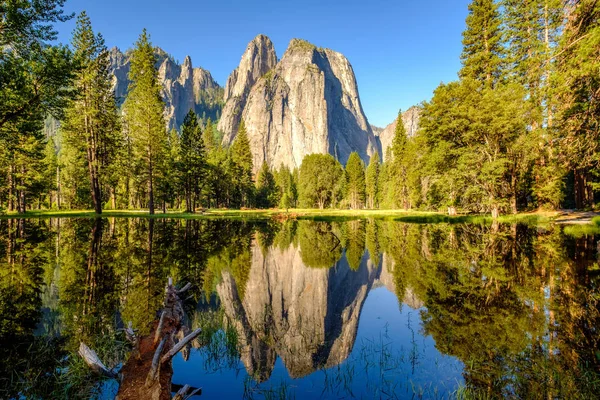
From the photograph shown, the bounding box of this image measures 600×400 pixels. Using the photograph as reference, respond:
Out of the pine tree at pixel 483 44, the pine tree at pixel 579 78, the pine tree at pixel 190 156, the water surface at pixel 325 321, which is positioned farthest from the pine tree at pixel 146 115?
the pine tree at pixel 483 44

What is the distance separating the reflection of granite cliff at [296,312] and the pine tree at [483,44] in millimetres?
35165

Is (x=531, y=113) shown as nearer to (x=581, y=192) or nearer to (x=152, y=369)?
(x=581, y=192)

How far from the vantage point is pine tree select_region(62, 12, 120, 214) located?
1319 inches

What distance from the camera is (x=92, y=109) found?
33.8m

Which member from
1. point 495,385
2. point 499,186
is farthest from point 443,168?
point 495,385

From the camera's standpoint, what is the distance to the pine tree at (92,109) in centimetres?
3350

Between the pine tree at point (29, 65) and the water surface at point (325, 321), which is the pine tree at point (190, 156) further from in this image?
the water surface at point (325, 321)

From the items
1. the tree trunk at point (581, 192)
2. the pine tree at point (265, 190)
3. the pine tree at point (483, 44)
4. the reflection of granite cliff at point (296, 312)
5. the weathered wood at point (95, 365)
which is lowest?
the reflection of granite cliff at point (296, 312)

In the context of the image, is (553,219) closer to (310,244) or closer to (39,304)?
(310,244)

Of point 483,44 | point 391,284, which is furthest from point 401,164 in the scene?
point 391,284

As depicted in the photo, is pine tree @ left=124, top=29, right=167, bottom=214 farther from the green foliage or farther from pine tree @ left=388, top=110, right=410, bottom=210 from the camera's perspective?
pine tree @ left=388, top=110, right=410, bottom=210

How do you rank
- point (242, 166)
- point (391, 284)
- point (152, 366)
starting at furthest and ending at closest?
1. point (242, 166)
2. point (391, 284)
3. point (152, 366)

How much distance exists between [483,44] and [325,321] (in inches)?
1666

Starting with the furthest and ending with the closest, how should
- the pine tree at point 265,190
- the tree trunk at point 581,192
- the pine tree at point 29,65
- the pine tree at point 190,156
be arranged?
the pine tree at point 265,190 < the pine tree at point 190,156 < the tree trunk at point 581,192 < the pine tree at point 29,65
